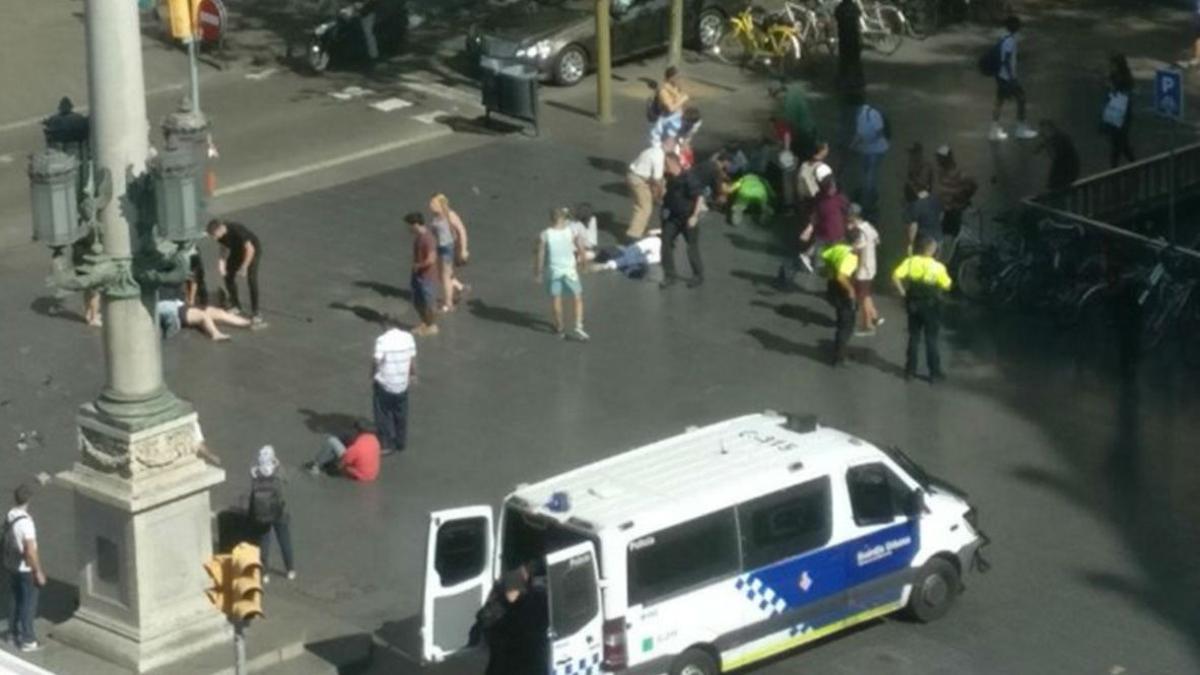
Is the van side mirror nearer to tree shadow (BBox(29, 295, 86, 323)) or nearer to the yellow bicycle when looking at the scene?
tree shadow (BBox(29, 295, 86, 323))

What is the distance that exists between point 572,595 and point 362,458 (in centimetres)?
603

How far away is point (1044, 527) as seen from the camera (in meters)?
25.9

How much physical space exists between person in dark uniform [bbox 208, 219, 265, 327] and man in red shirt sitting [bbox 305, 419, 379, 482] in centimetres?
450

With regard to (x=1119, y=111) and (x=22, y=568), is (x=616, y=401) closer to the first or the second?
(x=22, y=568)

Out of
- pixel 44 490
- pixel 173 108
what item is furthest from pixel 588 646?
pixel 173 108

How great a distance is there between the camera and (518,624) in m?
21.5

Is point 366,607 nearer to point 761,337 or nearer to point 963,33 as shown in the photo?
point 761,337

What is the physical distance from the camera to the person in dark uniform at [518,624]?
21.4 metres

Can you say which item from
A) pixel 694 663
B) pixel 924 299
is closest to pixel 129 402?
pixel 694 663

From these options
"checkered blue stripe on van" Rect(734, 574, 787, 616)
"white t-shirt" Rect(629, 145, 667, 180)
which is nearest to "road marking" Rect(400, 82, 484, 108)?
"white t-shirt" Rect(629, 145, 667, 180)

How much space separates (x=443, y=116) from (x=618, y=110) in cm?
238

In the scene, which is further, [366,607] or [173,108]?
[173,108]

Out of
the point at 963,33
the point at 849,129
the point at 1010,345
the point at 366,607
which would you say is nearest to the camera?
the point at 366,607

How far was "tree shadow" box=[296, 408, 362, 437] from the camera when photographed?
28.6 m
